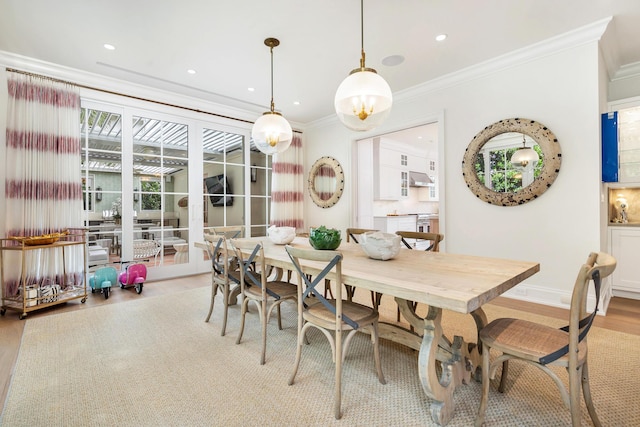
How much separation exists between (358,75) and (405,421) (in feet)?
6.72

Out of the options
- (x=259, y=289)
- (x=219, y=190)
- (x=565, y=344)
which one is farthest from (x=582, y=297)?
(x=219, y=190)

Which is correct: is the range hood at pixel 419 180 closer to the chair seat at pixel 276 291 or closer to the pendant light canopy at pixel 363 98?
the pendant light canopy at pixel 363 98

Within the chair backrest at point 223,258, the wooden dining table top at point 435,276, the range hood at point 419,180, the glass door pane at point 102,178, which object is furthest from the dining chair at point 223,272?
the range hood at point 419,180

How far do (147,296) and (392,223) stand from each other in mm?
4840

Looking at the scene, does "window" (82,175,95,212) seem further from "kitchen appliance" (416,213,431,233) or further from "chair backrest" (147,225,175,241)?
"kitchen appliance" (416,213,431,233)

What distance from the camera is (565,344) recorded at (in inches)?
52.8

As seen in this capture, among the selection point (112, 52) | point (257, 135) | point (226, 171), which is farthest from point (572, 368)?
point (226, 171)

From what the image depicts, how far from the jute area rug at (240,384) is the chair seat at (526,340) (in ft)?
1.37

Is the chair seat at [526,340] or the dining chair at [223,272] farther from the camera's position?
the dining chair at [223,272]

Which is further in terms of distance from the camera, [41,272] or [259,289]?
[41,272]

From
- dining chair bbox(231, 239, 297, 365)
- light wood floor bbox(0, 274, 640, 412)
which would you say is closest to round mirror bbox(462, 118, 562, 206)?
light wood floor bbox(0, 274, 640, 412)

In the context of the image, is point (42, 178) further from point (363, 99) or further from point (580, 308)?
point (580, 308)

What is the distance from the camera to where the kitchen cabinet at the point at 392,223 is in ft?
21.5

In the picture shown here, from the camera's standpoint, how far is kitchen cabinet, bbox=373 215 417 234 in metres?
6.55
